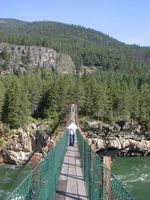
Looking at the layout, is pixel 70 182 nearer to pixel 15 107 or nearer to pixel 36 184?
pixel 36 184

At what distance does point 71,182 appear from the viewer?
39.6 ft

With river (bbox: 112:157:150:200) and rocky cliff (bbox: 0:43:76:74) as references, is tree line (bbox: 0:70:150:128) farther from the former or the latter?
rocky cliff (bbox: 0:43:76:74)

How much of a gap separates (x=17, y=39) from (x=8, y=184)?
12340cm

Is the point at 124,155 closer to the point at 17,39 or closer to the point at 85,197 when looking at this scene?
the point at 85,197

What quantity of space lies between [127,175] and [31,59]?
103 meters

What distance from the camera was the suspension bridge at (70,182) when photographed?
5812 millimetres

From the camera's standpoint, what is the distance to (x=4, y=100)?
6981 cm

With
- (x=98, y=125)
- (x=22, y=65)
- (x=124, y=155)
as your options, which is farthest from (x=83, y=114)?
(x=22, y=65)

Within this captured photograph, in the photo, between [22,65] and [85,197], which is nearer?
[85,197]

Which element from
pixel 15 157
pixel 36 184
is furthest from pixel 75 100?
pixel 36 184

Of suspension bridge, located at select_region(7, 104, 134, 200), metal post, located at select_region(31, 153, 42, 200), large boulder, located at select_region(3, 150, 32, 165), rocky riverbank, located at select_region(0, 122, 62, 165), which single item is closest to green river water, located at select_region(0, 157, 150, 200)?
large boulder, located at select_region(3, 150, 32, 165)

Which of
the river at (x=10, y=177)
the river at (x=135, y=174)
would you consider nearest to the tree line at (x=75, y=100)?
the river at (x=135, y=174)

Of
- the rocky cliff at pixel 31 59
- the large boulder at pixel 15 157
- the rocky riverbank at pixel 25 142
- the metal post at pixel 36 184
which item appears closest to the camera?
the metal post at pixel 36 184

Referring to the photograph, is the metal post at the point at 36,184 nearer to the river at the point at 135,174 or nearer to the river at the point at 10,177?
the river at the point at 10,177
